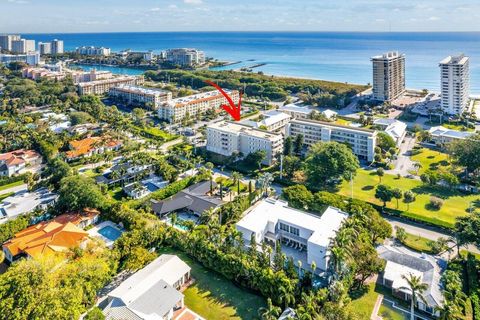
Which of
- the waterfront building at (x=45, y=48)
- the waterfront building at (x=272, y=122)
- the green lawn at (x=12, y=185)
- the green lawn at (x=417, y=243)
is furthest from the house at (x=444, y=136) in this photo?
the waterfront building at (x=45, y=48)

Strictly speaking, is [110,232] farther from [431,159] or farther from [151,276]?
[431,159]

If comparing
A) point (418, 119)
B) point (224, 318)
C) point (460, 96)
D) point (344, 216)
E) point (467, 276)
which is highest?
point (460, 96)

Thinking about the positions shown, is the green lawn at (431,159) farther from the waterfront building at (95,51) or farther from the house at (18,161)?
the waterfront building at (95,51)

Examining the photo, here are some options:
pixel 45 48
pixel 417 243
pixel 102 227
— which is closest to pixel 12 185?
pixel 102 227

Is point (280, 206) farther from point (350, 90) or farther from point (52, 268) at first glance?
point (350, 90)

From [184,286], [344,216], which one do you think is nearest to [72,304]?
[184,286]

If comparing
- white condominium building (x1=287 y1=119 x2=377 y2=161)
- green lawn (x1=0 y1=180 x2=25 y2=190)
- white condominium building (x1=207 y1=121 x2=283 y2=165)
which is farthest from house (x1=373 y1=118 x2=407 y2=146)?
green lawn (x1=0 y1=180 x2=25 y2=190)
